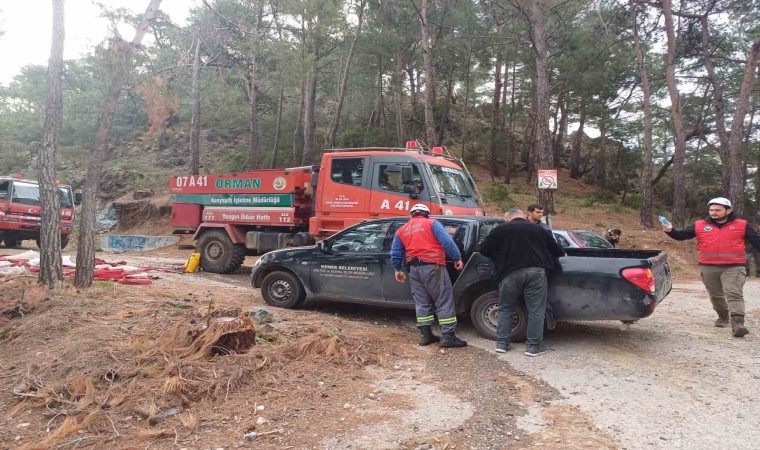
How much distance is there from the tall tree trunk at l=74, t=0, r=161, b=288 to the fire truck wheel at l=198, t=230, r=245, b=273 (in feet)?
12.4

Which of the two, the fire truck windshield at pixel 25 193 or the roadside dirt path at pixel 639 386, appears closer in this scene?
the roadside dirt path at pixel 639 386

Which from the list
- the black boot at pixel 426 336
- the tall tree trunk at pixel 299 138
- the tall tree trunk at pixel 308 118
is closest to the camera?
the black boot at pixel 426 336

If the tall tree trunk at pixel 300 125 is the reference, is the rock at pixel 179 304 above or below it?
below

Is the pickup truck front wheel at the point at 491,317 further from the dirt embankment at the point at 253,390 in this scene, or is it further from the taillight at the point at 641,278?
the taillight at the point at 641,278

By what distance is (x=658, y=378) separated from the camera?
174 inches

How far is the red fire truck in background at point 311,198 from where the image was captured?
8773 millimetres

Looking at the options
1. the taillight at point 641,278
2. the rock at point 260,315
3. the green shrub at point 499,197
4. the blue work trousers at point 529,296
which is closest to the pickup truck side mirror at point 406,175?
the rock at point 260,315

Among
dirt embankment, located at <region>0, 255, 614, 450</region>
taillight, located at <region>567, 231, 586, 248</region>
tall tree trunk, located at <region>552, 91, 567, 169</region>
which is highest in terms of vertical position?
tall tree trunk, located at <region>552, 91, 567, 169</region>

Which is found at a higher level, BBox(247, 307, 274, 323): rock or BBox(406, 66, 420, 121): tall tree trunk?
BBox(406, 66, 420, 121): tall tree trunk

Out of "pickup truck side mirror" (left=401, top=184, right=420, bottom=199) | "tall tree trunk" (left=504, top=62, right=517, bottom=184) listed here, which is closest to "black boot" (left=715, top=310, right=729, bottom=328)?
"pickup truck side mirror" (left=401, top=184, right=420, bottom=199)

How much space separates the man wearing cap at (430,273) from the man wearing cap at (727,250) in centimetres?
275

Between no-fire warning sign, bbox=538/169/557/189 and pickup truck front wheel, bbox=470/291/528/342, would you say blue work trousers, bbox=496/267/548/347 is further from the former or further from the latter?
no-fire warning sign, bbox=538/169/557/189

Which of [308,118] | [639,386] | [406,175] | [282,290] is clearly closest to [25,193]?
[308,118]

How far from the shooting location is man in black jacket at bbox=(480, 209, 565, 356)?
507 cm
